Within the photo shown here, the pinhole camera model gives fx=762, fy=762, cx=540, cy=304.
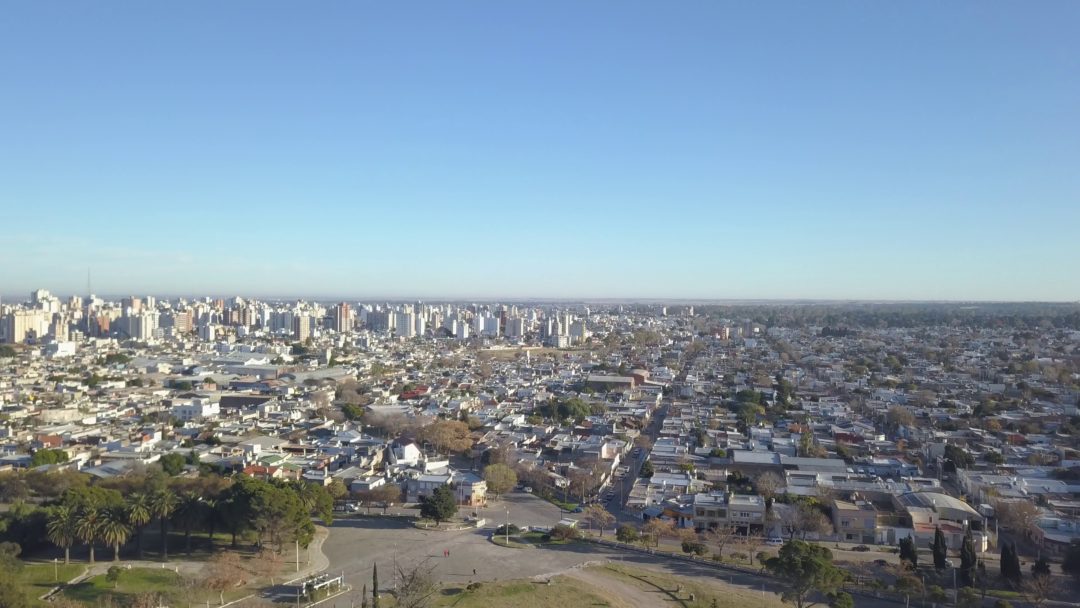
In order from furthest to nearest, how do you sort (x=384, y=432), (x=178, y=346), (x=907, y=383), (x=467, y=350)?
(x=467, y=350), (x=178, y=346), (x=907, y=383), (x=384, y=432)

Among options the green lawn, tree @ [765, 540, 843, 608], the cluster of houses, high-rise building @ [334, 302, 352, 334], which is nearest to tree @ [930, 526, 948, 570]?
the cluster of houses

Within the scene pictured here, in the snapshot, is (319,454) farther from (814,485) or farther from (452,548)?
(814,485)

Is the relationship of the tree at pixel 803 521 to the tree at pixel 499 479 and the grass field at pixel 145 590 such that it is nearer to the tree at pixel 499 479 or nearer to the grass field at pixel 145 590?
the tree at pixel 499 479

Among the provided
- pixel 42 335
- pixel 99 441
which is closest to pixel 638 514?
pixel 99 441

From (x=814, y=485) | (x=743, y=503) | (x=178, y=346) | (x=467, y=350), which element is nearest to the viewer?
(x=743, y=503)

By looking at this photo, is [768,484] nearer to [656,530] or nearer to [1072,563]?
Answer: [656,530]

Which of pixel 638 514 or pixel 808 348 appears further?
pixel 808 348

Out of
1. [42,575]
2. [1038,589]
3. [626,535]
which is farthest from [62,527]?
[1038,589]

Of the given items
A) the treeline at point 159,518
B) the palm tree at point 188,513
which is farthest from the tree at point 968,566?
the palm tree at point 188,513
